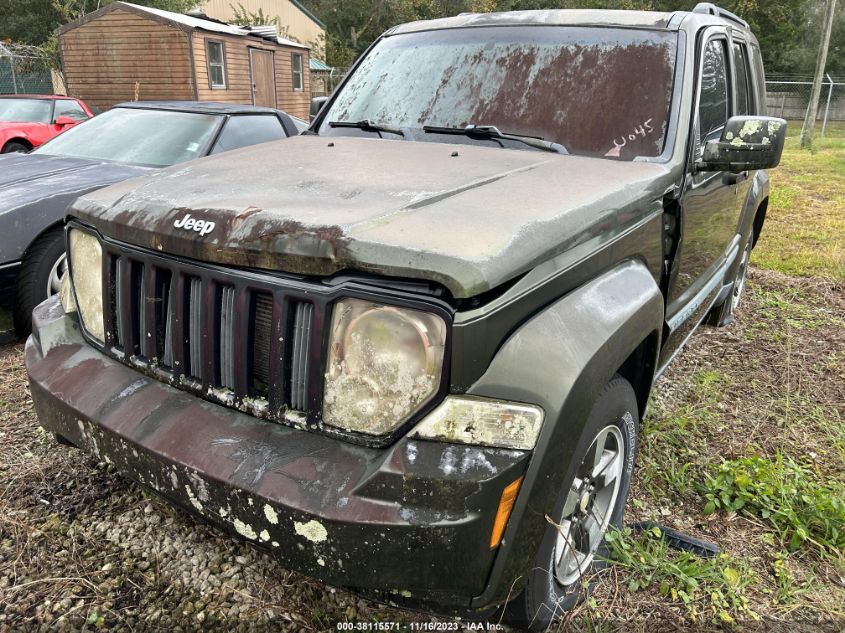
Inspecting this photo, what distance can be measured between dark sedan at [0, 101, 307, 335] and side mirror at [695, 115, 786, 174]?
3.57m

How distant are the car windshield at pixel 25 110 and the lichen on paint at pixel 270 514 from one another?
1150 cm

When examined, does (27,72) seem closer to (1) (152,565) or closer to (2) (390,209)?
Answer: (1) (152,565)

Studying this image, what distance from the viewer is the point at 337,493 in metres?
1.47

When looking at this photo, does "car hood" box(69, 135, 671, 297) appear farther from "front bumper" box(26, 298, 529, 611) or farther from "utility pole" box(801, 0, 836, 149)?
"utility pole" box(801, 0, 836, 149)

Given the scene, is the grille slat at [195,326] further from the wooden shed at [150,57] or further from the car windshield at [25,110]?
the wooden shed at [150,57]

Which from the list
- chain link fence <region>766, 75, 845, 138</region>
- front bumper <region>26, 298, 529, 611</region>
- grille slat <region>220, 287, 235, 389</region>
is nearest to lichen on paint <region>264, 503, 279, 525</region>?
front bumper <region>26, 298, 529, 611</region>

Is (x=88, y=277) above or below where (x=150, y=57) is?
below

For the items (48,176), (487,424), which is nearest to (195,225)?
(487,424)

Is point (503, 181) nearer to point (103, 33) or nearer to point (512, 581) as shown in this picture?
point (512, 581)

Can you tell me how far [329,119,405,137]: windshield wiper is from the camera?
9.69 feet

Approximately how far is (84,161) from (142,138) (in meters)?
0.51

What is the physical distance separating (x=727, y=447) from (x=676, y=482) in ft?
1.63

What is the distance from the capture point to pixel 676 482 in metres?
2.81

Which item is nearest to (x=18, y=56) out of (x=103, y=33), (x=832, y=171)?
(x=103, y=33)
